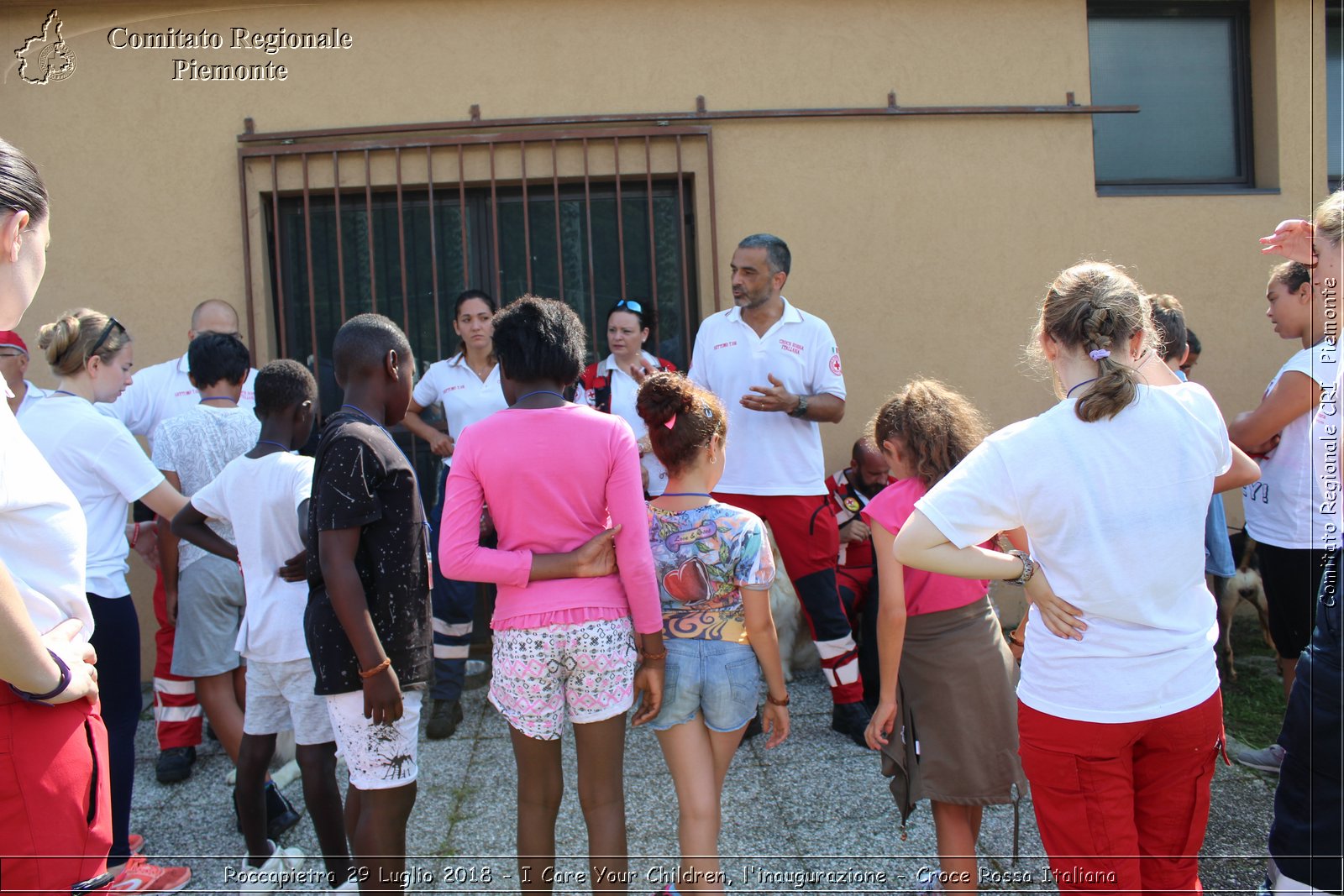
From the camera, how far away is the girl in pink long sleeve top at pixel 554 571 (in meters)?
2.67

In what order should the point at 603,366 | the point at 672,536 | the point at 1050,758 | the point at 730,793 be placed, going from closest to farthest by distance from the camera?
the point at 1050,758, the point at 672,536, the point at 730,793, the point at 603,366

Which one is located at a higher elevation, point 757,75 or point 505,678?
point 757,75

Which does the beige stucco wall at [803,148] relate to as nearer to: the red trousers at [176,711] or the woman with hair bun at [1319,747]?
the red trousers at [176,711]

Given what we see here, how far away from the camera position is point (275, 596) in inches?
122

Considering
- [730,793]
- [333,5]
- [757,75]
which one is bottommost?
[730,793]

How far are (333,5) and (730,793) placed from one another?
15.2 ft

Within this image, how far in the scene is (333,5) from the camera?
5.35 meters

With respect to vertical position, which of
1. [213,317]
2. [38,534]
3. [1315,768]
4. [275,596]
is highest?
[213,317]

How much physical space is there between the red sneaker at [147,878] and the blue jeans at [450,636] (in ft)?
4.65

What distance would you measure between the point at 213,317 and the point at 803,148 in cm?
327

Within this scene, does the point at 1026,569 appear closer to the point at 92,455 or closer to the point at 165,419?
the point at 92,455

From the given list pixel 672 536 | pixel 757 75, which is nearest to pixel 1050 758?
pixel 672 536

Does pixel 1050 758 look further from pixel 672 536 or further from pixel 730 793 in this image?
pixel 730 793

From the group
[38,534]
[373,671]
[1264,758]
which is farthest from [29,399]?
[1264,758]
